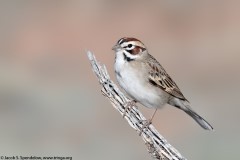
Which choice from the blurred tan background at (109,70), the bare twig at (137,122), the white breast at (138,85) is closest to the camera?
the bare twig at (137,122)

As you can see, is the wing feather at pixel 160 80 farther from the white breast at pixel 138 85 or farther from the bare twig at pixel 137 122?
the bare twig at pixel 137 122

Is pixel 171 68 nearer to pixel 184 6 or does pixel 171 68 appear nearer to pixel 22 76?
pixel 22 76

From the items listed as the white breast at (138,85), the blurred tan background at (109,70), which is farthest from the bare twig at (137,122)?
the blurred tan background at (109,70)

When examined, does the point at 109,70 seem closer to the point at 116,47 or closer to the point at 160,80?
the point at 160,80

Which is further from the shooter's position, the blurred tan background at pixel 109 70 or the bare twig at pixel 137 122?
the blurred tan background at pixel 109 70

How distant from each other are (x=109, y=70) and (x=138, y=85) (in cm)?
846

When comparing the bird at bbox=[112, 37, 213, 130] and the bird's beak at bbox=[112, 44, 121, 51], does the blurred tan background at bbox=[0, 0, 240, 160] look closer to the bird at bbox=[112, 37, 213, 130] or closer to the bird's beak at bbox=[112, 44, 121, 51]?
the bird at bbox=[112, 37, 213, 130]

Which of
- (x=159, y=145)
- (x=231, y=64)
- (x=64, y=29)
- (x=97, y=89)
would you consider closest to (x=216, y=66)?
(x=231, y=64)

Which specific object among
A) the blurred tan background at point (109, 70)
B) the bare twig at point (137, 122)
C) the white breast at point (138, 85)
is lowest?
the bare twig at point (137, 122)

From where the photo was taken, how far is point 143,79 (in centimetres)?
1053

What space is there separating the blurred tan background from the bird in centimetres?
426

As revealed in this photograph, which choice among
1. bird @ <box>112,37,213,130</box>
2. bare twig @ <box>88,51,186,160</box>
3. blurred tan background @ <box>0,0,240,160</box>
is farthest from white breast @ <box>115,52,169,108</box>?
blurred tan background @ <box>0,0,240,160</box>

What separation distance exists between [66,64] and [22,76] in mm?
1071

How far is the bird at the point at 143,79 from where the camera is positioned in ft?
33.6
